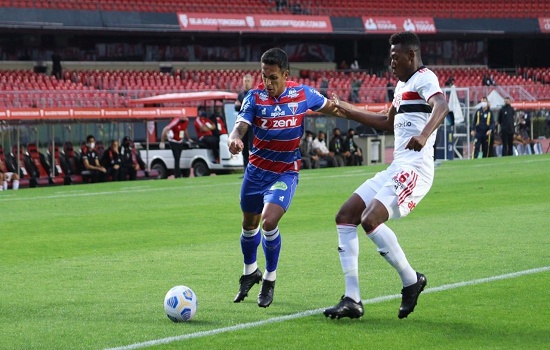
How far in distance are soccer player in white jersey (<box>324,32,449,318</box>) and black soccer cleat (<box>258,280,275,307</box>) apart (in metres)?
0.84

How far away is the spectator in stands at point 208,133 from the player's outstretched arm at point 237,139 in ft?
68.9

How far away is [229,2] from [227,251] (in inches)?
1514

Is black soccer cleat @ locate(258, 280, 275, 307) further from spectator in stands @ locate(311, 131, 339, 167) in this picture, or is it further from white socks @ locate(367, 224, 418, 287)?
spectator in stands @ locate(311, 131, 339, 167)

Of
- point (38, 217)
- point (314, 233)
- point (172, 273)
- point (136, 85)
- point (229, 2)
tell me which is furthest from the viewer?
point (229, 2)

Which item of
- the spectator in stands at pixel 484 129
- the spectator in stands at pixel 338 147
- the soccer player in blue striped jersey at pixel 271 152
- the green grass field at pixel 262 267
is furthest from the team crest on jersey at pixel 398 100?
the spectator in stands at pixel 484 129

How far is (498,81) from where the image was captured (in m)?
53.8

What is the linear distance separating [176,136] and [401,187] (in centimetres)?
2112

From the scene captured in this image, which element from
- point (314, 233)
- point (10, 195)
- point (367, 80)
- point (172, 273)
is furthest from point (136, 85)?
point (172, 273)

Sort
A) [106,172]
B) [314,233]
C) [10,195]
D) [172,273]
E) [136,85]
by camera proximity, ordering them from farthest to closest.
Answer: [136,85] < [106,172] < [10,195] < [314,233] < [172,273]

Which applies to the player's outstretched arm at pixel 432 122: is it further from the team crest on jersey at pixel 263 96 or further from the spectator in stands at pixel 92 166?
the spectator in stands at pixel 92 166

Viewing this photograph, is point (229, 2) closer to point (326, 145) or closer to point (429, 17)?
point (429, 17)

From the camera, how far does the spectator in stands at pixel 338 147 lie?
3192 cm

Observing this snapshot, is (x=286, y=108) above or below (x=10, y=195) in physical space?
above

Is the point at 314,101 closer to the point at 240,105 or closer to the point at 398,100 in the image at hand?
the point at 398,100
